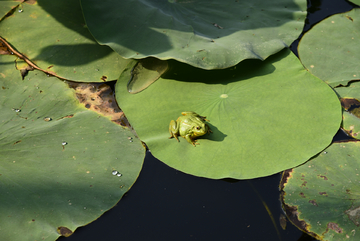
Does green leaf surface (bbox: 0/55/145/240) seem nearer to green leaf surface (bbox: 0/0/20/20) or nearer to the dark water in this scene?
the dark water

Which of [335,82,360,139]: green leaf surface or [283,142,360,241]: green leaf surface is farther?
[335,82,360,139]: green leaf surface

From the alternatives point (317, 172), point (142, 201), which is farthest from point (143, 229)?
point (317, 172)

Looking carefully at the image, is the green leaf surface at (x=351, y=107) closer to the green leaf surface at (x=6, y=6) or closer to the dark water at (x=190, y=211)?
the dark water at (x=190, y=211)

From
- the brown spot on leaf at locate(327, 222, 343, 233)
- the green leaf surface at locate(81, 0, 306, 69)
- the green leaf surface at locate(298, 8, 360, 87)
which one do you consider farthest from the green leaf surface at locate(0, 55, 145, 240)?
the green leaf surface at locate(298, 8, 360, 87)

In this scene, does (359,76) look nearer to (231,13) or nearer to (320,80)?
(320,80)

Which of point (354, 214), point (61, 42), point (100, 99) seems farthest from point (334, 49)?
point (61, 42)

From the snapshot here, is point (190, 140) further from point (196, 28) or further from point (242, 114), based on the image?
point (196, 28)
